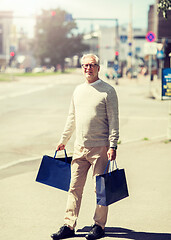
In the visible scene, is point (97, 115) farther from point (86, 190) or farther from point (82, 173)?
point (86, 190)

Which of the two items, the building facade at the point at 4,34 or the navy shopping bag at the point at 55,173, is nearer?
the navy shopping bag at the point at 55,173

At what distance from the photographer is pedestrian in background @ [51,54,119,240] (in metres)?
4.88

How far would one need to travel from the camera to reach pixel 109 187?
489 centimetres

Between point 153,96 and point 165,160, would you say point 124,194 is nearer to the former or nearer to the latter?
point 165,160

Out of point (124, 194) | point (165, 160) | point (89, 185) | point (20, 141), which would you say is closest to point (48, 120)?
point (20, 141)

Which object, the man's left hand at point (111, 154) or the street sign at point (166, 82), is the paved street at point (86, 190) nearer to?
the man's left hand at point (111, 154)

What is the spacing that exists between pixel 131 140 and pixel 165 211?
5933mm

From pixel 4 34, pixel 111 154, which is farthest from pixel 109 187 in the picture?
pixel 4 34

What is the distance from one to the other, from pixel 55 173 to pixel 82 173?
Result: 1.02 ft

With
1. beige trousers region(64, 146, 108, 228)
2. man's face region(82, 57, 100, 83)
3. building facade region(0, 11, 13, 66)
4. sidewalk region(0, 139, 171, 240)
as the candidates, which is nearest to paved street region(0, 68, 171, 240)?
sidewalk region(0, 139, 171, 240)

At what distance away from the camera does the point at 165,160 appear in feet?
30.1

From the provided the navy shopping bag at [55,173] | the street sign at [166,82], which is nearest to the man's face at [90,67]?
the navy shopping bag at [55,173]

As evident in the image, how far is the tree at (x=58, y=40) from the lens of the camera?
391ft

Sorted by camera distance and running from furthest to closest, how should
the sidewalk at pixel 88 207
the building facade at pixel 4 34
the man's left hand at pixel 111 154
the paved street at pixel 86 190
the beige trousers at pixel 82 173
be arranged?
1. the building facade at pixel 4 34
2. the paved street at pixel 86 190
3. the sidewalk at pixel 88 207
4. the beige trousers at pixel 82 173
5. the man's left hand at pixel 111 154
